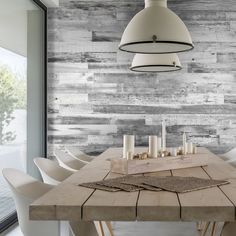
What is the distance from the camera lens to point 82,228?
8.61ft

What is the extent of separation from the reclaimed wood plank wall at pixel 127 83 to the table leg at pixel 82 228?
3663 millimetres

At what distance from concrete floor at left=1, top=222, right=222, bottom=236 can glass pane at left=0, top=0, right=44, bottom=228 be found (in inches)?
33.4

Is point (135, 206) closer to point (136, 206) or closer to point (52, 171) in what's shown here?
point (136, 206)

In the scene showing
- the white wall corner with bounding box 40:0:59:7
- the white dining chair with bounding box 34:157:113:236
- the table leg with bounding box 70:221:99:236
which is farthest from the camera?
the white wall corner with bounding box 40:0:59:7

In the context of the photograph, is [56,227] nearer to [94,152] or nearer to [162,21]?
[162,21]

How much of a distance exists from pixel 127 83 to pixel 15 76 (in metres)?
1.81

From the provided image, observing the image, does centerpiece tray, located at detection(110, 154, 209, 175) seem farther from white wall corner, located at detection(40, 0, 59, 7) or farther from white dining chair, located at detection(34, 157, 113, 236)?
→ white wall corner, located at detection(40, 0, 59, 7)

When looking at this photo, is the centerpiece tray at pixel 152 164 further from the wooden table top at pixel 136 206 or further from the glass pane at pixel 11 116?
the glass pane at pixel 11 116

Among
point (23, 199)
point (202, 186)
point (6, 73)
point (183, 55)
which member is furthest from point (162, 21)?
point (183, 55)

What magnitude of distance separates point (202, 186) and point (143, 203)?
524 millimetres

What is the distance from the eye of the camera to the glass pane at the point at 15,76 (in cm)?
459

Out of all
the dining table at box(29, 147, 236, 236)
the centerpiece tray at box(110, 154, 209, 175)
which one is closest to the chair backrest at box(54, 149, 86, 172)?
the centerpiece tray at box(110, 154, 209, 175)

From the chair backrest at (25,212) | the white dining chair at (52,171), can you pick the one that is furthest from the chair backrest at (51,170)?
the chair backrest at (25,212)

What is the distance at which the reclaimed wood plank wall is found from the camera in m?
6.20
